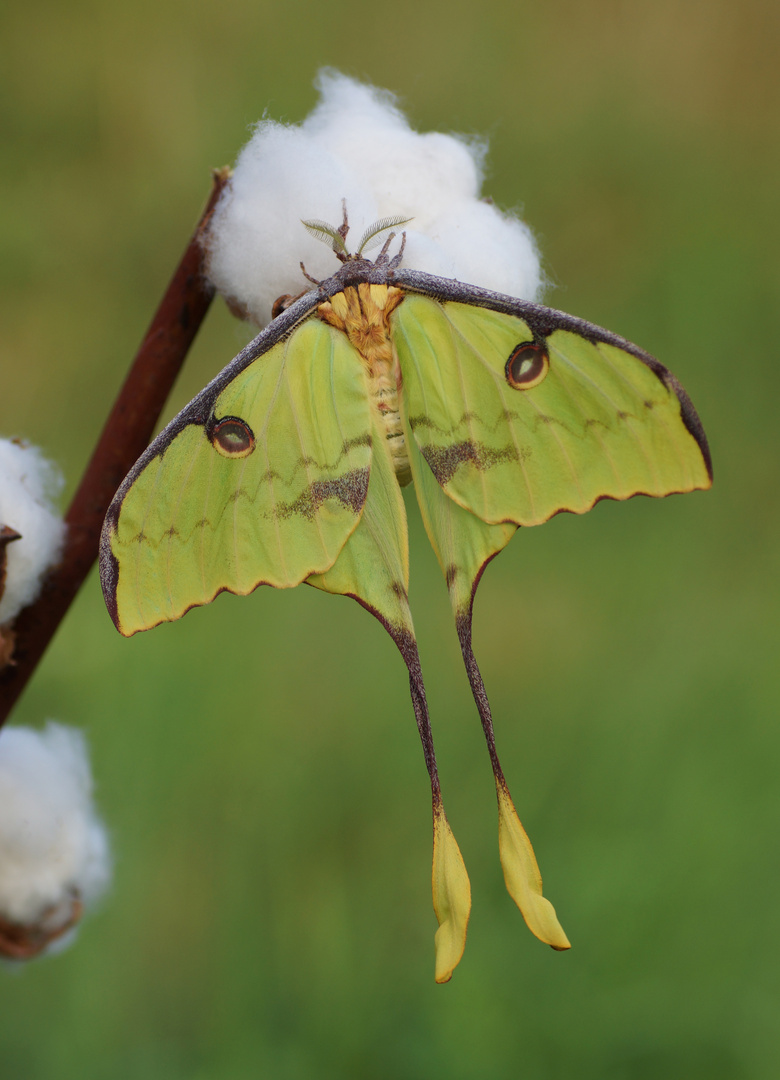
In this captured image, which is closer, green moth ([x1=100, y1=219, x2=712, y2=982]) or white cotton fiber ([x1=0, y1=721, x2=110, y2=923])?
green moth ([x1=100, y1=219, x2=712, y2=982])

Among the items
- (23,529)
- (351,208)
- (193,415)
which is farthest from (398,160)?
(23,529)

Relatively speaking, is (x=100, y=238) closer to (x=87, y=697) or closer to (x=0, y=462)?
(x=87, y=697)

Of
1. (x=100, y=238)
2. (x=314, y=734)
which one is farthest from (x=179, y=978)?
(x=100, y=238)

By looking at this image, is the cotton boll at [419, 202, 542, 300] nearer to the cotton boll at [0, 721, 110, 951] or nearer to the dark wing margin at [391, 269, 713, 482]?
the dark wing margin at [391, 269, 713, 482]

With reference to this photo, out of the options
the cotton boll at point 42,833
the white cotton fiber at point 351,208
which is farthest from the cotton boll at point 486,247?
the cotton boll at point 42,833

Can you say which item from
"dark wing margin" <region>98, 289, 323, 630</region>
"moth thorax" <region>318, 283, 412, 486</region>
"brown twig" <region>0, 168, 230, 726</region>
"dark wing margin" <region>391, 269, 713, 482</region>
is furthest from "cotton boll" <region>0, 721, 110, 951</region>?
"dark wing margin" <region>391, 269, 713, 482</region>

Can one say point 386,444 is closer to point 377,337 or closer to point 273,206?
point 377,337
